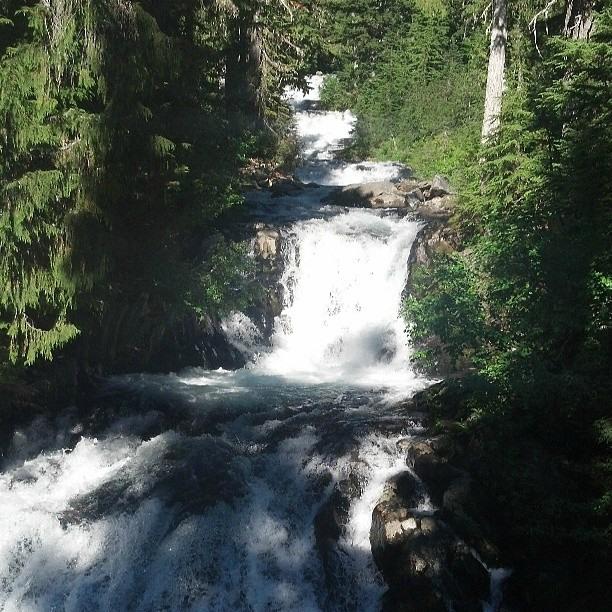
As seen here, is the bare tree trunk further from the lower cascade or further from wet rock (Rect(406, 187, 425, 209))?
the lower cascade

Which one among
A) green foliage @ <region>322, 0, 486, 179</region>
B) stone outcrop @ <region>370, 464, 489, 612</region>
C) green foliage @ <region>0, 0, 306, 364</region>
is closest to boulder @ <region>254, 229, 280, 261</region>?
green foliage @ <region>0, 0, 306, 364</region>

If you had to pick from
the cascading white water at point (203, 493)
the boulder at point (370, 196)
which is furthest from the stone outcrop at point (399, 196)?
the cascading white water at point (203, 493)

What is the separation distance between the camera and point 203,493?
9219mm

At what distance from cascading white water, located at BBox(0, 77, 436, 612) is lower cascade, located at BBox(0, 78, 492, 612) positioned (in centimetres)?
2

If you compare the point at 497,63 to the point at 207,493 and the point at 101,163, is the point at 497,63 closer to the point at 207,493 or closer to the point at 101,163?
the point at 101,163

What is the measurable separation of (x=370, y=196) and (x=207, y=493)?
14171 millimetres

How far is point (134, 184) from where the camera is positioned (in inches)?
440

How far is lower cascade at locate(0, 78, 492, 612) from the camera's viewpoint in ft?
26.8

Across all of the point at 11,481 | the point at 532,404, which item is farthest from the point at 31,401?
the point at 532,404

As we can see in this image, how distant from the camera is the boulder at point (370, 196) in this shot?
21.1 m

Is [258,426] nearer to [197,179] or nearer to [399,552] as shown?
[399,552]

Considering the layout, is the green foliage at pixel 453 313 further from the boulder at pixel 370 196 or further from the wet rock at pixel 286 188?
the wet rock at pixel 286 188

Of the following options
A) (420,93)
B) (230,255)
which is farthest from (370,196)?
(420,93)

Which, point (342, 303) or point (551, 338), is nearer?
point (551, 338)
